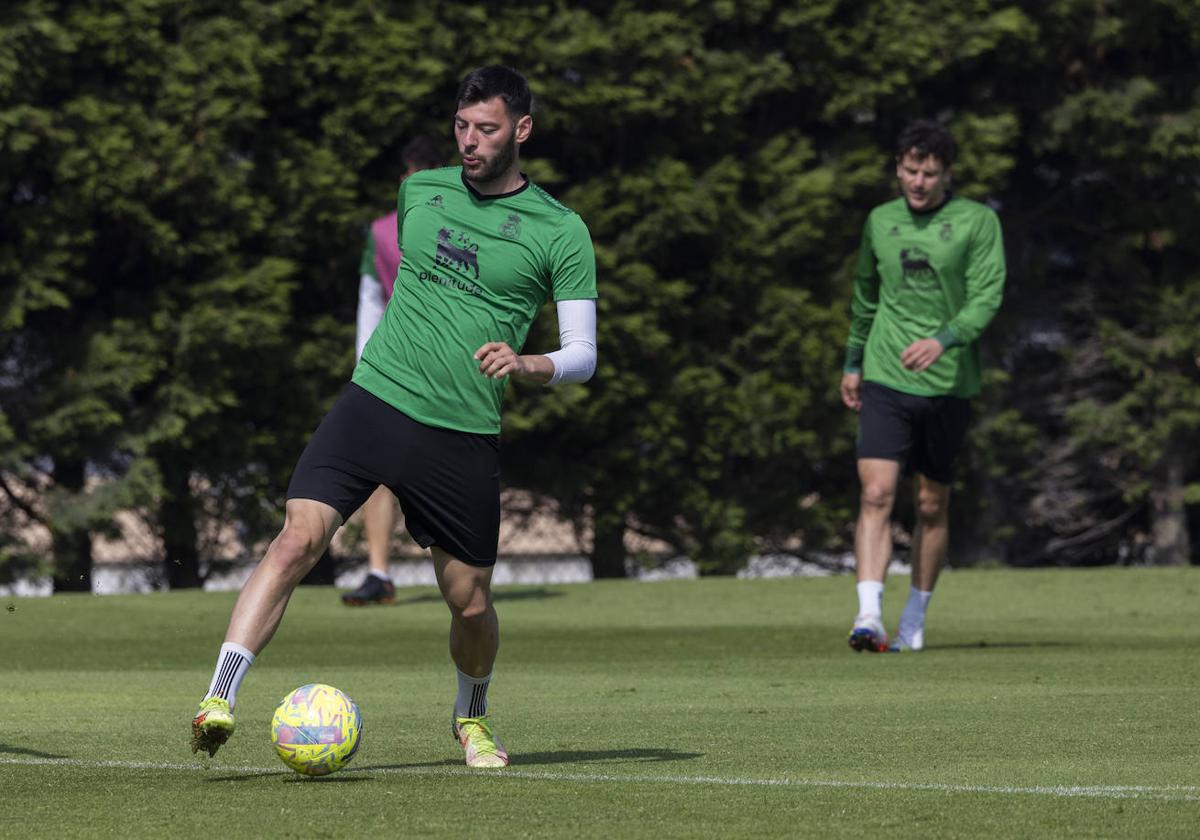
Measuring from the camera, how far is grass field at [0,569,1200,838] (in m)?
5.07

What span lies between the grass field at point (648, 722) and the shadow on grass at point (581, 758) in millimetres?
26

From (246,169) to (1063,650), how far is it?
8.60 m

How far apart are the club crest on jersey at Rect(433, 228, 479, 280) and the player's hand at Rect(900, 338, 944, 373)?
441cm

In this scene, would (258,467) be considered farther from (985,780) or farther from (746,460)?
(985,780)

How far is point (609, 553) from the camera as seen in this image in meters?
19.2

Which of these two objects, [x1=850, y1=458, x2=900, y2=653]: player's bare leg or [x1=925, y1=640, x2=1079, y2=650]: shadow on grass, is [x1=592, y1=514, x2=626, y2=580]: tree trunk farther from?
[x1=850, y1=458, x2=900, y2=653]: player's bare leg

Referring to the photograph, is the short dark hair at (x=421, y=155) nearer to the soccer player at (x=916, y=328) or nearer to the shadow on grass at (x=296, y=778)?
the soccer player at (x=916, y=328)

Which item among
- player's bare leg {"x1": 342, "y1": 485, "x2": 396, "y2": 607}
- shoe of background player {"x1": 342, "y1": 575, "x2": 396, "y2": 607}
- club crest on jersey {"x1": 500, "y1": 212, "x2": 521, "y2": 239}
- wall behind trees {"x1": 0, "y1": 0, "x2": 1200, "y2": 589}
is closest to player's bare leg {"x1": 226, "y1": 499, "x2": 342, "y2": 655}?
club crest on jersey {"x1": 500, "y1": 212, "x2": 521, "y2": 239}

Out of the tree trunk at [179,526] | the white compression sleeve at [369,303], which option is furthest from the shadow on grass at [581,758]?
the tree trunk at [179,526]

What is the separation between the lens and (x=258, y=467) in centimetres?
1775

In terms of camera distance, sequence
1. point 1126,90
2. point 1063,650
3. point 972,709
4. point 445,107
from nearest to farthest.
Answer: point 972,709
point 1063,650
point 445,107
point 1126,90

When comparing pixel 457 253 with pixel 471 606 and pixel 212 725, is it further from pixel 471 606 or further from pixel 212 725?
pixel 212 725

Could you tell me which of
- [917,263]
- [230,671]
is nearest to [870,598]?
[917,263]

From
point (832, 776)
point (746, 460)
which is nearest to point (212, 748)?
point (832, 776)
